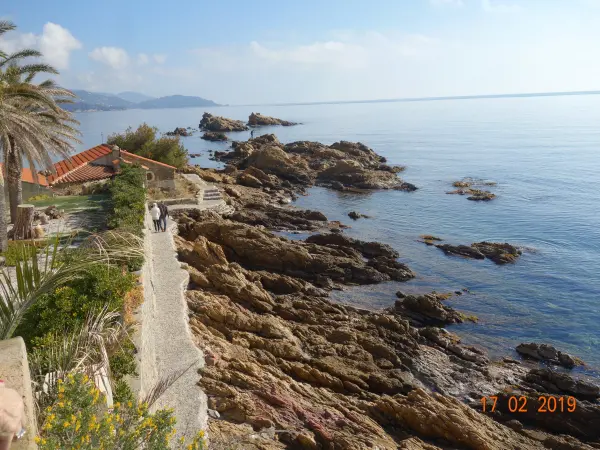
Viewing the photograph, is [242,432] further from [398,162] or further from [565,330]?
[398,162]

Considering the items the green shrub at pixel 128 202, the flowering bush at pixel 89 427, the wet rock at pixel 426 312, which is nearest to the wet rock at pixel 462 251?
the wet rock at pixel 426 312

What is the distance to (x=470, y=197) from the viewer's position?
5012cm

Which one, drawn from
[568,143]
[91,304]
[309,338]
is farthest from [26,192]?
[568,143]

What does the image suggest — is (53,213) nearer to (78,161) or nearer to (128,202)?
(128,202)

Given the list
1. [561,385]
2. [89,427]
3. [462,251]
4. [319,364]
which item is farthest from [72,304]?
[462,251]

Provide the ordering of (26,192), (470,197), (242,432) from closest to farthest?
(242,432), (26,192), (470,197)

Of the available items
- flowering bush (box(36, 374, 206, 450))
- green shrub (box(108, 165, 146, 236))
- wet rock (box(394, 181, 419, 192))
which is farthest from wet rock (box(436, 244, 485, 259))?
flowering bush (box(36, 374, 206, 450))

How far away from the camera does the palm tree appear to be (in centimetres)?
1784

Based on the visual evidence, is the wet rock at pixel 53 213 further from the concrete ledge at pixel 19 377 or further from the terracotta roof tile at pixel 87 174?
the concrete ledge at pixel 19 377

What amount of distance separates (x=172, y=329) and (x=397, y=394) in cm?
718

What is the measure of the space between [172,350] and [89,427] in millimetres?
8976

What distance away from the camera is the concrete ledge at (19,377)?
481 cm

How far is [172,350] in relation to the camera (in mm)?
13539

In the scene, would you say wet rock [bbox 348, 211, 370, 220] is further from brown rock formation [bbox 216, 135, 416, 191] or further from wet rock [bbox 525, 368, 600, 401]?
wet rock [bbox 525, 368, 600, 401]
